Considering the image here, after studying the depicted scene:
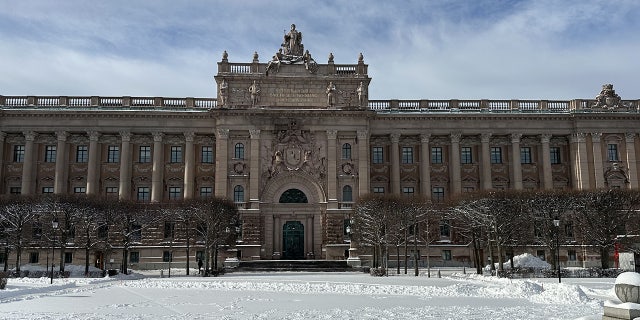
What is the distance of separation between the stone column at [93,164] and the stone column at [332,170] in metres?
25.0

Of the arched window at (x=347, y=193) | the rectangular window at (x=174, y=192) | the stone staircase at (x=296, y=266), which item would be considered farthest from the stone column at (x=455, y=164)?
the rectangular window at (x=174, y=192)

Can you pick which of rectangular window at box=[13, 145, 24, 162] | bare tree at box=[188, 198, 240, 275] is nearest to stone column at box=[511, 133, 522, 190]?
bare tree at box=[188, 198, 240, 275]

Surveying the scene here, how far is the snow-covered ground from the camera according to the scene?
73.8ft

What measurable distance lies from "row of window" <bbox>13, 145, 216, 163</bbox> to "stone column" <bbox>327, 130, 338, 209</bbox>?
13225mm

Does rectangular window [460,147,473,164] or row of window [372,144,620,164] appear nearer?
row of window [372,144,620,164]

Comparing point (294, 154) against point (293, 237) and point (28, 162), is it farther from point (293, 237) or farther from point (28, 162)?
point (28, 162)

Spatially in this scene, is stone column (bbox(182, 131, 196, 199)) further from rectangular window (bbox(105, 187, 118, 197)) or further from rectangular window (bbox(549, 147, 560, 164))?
rectangular window (bbox(549, 147, 560, 164))

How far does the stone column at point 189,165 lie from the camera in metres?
67.8

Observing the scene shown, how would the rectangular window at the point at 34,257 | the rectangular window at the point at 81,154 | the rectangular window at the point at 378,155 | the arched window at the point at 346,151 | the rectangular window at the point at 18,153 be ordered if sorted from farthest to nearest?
the rectangular window at the point at 378,155, the rectangular window at the point at 81,154, the rectangular window at the point at 18,153, the arched window at the point at 346,151, the rectangular window at the point at 34,257

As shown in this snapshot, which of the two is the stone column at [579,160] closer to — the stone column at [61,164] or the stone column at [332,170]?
the stone column at [332,170]

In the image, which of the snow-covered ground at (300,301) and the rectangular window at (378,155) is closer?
the snow-covered ground at (300,301)

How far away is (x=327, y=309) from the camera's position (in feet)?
79.1

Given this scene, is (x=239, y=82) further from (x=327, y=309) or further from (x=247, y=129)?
(x=327, y=309)

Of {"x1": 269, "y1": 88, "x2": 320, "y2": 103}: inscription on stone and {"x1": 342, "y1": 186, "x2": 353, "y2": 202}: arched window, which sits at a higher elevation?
{"x1": 269, "y1": 88, "x2": 320, "y2": 103}: inscription on stone
